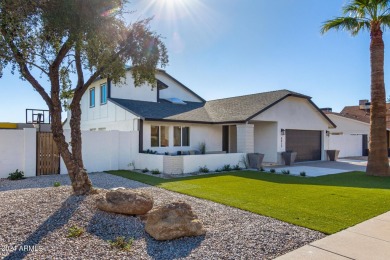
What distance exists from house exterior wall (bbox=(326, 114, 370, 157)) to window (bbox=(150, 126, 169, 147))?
47.7 feet

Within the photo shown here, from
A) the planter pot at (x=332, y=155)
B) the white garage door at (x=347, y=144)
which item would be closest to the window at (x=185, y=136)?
the planter pot at (x=332, y=155)

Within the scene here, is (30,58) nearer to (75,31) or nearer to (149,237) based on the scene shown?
(75,31)

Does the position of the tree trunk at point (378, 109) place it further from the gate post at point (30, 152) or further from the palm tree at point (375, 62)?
the gate post at point (30, 152)

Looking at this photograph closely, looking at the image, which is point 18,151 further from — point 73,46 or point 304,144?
point 304,144

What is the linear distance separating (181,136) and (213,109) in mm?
5059

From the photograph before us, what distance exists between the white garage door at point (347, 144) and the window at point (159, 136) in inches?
617

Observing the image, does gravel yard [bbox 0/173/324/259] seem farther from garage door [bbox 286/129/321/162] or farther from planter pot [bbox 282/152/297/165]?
garage door [bbox 286/129/321/162]

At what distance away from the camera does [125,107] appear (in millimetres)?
16969

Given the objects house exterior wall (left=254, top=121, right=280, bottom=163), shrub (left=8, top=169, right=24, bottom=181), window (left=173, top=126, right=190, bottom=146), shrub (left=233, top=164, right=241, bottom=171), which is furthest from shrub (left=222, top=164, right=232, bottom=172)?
shrub (left=8, top=169, right=24, bottom=181)

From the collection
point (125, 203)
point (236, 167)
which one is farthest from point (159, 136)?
point (125, 203)

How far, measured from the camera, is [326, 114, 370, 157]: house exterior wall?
25.2 m

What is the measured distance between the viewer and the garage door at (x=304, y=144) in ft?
66.9

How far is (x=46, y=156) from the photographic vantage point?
44.1 ft

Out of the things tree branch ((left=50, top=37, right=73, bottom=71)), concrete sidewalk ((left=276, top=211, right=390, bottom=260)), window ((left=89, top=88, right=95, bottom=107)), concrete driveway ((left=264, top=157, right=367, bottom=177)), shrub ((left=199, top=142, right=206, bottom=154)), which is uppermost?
window ((left=89, top=88, right=95, bottom=107))
